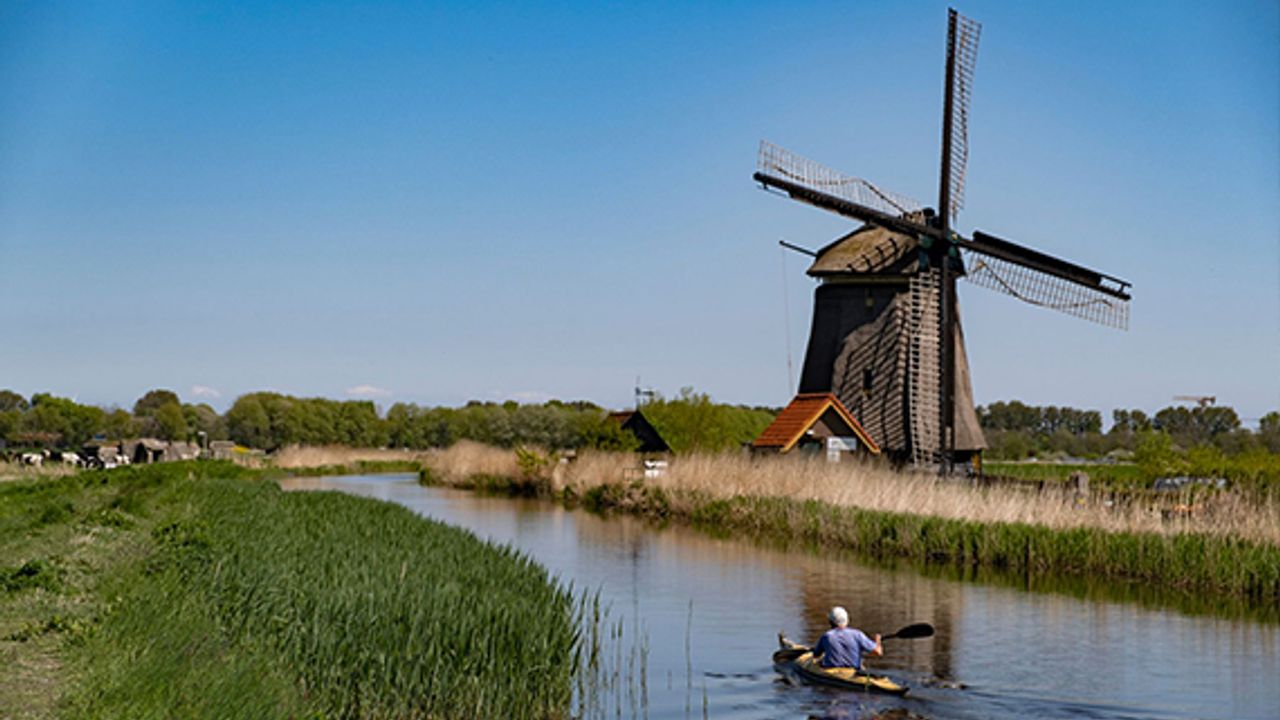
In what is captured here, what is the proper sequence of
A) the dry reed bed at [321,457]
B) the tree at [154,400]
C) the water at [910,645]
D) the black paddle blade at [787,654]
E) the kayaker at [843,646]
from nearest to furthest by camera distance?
1. the water at [910,645]
2. the kayaker at [843,646]
3. the black paddle blade at [787,654]
4. the dry reed bed at [321,457]
5. the tree at [154,400]

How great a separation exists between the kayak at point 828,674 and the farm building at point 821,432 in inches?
728

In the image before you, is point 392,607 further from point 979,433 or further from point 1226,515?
point 979,433

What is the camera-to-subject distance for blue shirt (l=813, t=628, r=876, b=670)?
1117cm

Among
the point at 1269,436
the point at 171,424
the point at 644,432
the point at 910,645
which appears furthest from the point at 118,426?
the point at 910,645

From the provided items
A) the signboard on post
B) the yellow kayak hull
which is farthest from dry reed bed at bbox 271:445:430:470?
the yellow kayak hull

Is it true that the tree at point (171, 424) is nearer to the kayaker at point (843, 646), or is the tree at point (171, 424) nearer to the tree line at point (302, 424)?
the tree line at point (302, 424)

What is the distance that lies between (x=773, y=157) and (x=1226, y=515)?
14386 mm

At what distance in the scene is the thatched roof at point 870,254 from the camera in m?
30.2

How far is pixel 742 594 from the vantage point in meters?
16.8

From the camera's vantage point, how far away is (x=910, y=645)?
13242 millimetres

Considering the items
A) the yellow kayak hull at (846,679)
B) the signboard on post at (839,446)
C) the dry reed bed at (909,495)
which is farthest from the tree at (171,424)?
the yellow kayak hull at (846,679)

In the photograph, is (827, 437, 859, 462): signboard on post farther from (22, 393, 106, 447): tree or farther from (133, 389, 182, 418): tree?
(133, 389, 182, 418): tree

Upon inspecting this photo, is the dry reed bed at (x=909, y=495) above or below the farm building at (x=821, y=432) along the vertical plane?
below

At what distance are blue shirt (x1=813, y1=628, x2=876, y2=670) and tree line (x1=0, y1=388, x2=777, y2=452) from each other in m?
47.6
